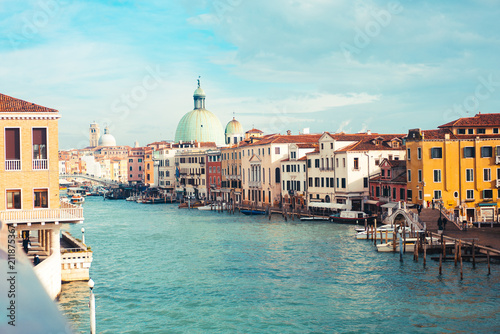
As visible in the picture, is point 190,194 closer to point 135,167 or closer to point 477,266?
point 135,167

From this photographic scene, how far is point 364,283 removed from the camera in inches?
851

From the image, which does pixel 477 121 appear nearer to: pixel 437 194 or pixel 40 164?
pixel 437 194

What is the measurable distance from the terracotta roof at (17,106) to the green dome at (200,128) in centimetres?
8578

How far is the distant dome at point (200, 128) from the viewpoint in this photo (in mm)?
105562

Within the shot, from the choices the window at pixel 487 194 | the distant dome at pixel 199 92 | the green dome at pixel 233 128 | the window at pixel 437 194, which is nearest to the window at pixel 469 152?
the window at pixel 487 194

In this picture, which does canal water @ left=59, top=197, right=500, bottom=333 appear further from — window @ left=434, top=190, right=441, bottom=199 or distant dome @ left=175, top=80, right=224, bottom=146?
distant dome @ left=175, top=80, right=224, bottom=146

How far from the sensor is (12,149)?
18.6 m

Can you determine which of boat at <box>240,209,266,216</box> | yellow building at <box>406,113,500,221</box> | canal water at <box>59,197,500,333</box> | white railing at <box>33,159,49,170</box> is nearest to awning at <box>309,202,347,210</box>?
boat at <box>240,209,266,216</box>

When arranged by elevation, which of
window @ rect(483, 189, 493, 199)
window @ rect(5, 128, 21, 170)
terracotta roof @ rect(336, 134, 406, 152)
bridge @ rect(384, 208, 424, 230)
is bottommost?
bridge @ rect(384, 208, 424, 230)

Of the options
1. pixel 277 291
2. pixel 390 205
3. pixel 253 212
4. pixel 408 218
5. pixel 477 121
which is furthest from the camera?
pixel 253 212

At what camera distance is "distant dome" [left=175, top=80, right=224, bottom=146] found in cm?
10556

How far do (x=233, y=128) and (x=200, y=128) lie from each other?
6.42 m

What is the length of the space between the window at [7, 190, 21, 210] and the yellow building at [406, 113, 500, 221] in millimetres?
26372

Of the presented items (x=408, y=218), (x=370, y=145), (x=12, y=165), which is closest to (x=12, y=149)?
(x=12, y=165)
